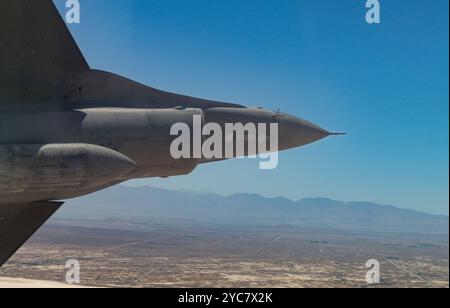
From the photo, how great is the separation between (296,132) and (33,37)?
24.9ft

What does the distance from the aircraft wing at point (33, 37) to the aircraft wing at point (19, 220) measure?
360 cm

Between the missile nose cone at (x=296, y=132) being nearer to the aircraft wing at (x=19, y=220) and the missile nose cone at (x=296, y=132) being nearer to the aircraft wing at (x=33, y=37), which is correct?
the aircraft wing at (x=33, y=37)

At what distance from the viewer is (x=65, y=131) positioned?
10.7 metres

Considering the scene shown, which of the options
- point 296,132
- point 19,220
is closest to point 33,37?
point 19,220

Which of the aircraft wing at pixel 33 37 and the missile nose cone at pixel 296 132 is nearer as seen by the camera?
the aircraft wing at pixel 33 37

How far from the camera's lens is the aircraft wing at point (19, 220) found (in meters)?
11.6

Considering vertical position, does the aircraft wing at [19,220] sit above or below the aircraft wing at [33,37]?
below

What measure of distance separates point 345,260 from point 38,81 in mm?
142591

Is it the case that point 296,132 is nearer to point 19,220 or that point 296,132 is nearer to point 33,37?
point 33,37

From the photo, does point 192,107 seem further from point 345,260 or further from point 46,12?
point 345,260

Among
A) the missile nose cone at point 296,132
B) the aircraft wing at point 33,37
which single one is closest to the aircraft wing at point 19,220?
the aircraft wing at point 33,37
